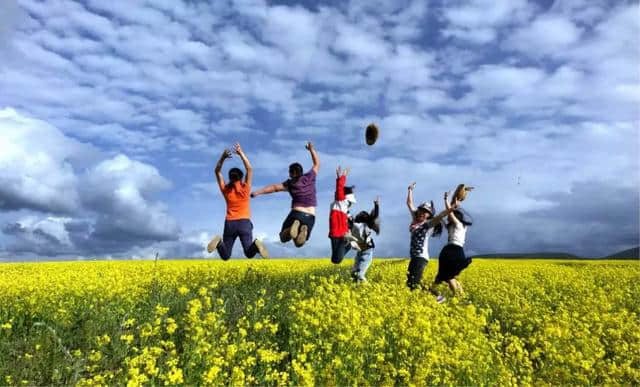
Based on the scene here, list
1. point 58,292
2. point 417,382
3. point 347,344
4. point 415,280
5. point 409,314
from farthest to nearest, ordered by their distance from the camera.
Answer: point 415,280 < point 58,292 < point 409,314 < point 347,344 < point 417,382

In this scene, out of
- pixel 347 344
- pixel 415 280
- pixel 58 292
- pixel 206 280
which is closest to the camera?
pixel 347 344

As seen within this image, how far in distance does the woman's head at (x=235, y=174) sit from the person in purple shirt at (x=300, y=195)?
42 centimetres

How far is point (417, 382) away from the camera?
477 cm

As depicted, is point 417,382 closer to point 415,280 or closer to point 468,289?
point 415,280

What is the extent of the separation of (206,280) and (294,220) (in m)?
2.81

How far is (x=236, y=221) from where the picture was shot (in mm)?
9016

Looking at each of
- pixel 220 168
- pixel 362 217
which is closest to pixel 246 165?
pixel 220 168

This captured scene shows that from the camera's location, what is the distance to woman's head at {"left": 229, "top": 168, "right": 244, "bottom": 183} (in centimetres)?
889

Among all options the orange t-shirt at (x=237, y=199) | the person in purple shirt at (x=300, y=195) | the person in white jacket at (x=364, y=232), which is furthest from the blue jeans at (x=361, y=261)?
the orange t-shirt at (x=237, y=199)

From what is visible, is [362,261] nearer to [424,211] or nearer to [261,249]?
[424,211]

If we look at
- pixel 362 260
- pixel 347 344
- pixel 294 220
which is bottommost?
pixel 347 344

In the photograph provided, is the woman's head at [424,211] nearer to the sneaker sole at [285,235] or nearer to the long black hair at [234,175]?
the sneaker sole at [285,235]

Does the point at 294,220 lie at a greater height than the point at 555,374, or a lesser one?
greater

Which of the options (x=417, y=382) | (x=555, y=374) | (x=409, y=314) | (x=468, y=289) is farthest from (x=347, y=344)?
(x=468, y=289)
